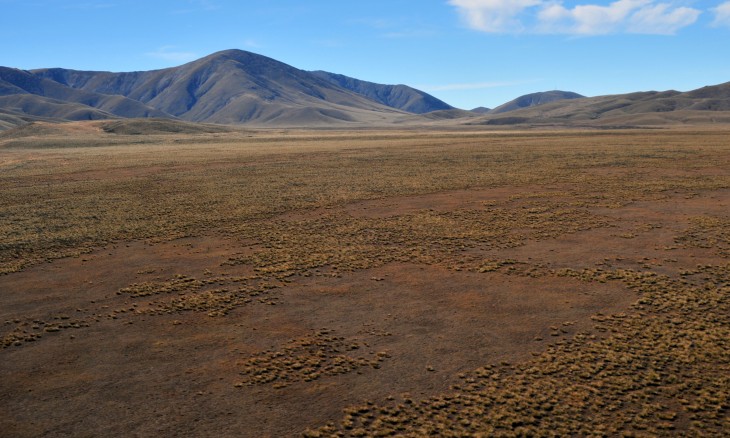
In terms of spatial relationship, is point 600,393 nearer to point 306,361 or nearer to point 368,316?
point 306,361

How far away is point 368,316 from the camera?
19.3 meters

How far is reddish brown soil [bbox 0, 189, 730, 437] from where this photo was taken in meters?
13.2

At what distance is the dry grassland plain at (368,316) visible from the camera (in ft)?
42.7

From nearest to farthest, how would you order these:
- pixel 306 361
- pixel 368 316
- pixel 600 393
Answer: pixel 600 393 → pixel 306 361 → pixel 368 316

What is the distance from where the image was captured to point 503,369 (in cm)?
1506

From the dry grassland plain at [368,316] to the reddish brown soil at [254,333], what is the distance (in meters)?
0.08

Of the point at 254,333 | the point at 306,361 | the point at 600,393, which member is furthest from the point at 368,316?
the point at 600,393

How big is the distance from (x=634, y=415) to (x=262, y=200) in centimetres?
3467

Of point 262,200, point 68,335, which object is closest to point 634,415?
point 68,335

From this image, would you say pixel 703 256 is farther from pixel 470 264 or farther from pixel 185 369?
pixel 185 369

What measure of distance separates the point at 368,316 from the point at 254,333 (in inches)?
162

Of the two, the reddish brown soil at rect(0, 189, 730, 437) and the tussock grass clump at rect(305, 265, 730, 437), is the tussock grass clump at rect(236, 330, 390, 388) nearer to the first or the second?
the reddish brown soil at rect(0, 189, 730, 437)

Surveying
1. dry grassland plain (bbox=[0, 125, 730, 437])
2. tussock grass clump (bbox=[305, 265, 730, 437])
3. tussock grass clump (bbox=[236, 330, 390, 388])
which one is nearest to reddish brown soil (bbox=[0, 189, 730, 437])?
dry grassland plain (bbox=[0, 125, 730, 437])

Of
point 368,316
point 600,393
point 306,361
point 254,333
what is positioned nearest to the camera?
point 600,393
